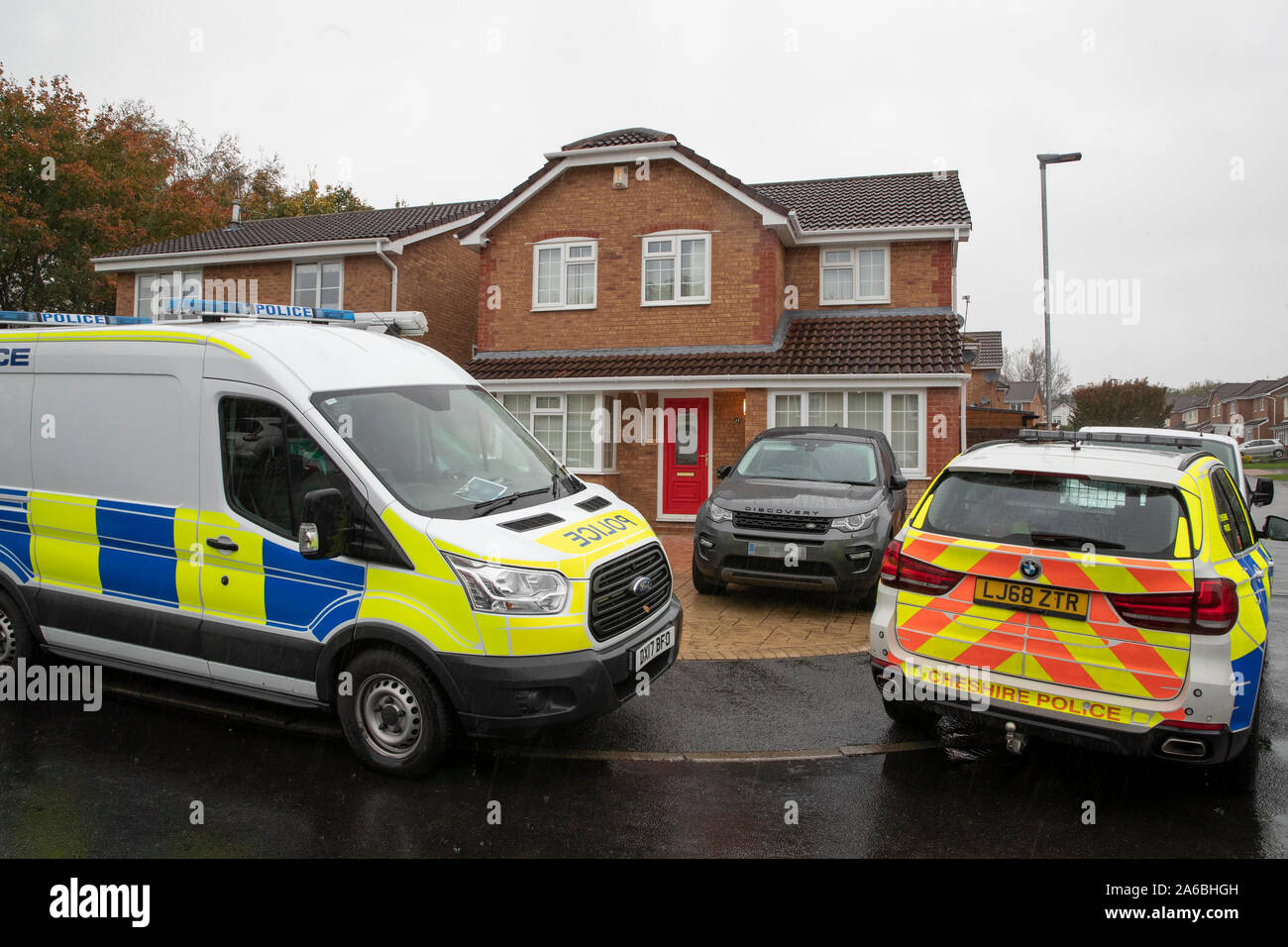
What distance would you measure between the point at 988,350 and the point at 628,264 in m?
41.1

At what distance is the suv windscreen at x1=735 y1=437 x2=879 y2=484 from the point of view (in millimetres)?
9234

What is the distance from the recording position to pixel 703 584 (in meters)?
8.90

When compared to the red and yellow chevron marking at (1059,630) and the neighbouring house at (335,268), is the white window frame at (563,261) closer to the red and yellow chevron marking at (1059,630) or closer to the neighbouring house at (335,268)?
the neighbouring house at (335,268)

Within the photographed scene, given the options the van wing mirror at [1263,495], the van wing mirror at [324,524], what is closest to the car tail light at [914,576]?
the van wing mirror at [324,524]

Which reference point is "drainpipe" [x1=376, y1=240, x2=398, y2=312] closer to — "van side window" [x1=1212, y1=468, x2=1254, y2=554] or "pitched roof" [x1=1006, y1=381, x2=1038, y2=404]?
"van side window" [x1=1212, y1=468, x2=1254, y2=554]

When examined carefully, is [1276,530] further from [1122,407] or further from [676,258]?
[1122,407]

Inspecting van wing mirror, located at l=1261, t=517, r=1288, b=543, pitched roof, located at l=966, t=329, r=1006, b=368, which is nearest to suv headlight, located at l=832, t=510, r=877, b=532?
van wing mirror, located at l=1261, t=517, r=1288, b=543

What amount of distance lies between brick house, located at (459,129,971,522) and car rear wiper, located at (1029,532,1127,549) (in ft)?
35.9

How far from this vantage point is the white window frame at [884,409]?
48.3ft

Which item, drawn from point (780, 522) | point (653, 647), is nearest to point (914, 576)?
point (653, 647)

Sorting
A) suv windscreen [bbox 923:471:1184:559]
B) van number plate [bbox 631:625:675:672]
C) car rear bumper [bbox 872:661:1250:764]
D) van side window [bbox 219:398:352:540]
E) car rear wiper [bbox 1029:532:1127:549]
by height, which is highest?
van side window [bbox 219:398:352:540]
